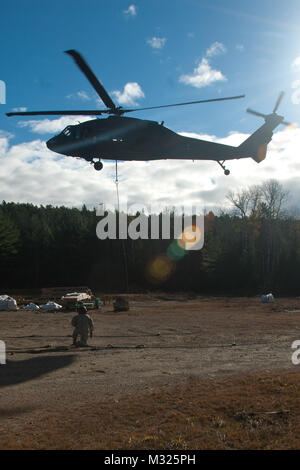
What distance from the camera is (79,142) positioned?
569 inches

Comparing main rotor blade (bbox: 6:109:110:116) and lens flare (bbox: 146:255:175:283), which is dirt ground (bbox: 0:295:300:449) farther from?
lens flare (bbox: 146:255:175:283)

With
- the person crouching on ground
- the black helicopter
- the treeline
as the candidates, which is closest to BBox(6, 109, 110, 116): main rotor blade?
the black helicopter

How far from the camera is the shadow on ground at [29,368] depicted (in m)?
9.58

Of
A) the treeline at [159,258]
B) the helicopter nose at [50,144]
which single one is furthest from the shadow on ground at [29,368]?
the treeline at [159,258]

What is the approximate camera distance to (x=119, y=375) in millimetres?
10023

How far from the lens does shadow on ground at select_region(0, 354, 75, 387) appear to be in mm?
9578

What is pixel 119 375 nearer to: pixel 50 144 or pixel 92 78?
pixel 92 78

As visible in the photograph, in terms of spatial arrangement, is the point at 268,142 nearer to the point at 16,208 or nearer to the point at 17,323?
the point at 17,323

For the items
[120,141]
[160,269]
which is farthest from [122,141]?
[160,269]

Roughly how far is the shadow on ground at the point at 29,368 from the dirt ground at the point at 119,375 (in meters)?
0.02

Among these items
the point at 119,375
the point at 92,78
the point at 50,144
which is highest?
the point at 92,78

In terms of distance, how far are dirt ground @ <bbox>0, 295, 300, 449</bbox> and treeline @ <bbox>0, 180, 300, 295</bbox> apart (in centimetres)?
3906

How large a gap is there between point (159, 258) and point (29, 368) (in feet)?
172
